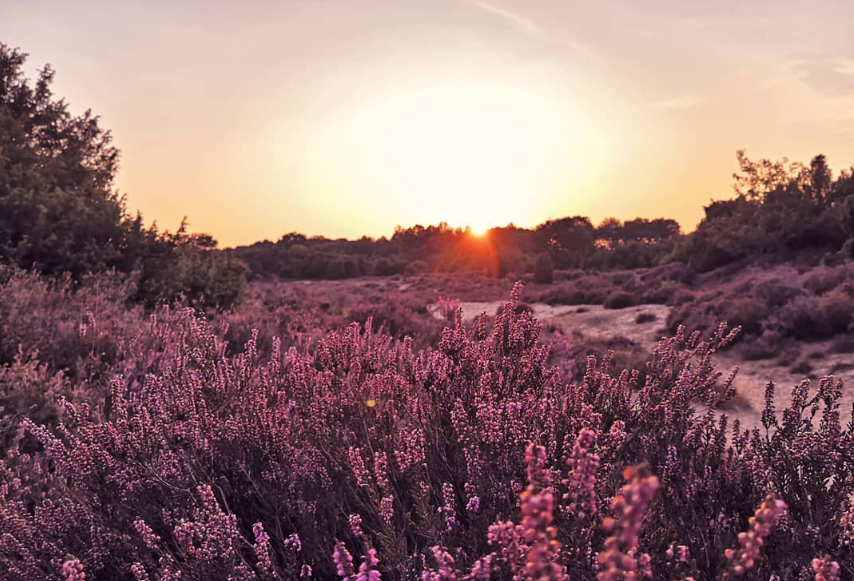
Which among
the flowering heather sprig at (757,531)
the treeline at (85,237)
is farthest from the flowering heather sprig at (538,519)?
the treeline at (85,237)

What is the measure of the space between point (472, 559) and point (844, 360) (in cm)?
1092

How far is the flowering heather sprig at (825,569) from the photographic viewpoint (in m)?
1.05

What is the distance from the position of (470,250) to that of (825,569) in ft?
188

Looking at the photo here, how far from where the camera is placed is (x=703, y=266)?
25.6m

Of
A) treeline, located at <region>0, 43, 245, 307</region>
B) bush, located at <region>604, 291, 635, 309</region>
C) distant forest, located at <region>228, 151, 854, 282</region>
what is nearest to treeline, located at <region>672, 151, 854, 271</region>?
distant forest, located at <region>228, 151, 854, 282</region>

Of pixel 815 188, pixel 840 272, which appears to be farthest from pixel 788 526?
pixel 815 188

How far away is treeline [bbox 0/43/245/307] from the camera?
9.13 metres

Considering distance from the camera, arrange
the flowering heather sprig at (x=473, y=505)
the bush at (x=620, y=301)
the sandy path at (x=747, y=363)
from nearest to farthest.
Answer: the flowering heather sprig at (x=473, y=505)
the sandy path at (x=747, y=363)
the bush at (x=620, y=301)

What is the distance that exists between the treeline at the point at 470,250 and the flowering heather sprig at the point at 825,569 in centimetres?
2435

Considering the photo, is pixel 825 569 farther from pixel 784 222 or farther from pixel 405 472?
pixel 784 222

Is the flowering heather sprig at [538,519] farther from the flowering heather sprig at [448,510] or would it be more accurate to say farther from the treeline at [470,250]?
the treeline at [470,250]

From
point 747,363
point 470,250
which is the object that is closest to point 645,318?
point 747,363

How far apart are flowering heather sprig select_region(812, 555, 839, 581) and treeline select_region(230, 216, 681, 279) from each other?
2435 centimetres

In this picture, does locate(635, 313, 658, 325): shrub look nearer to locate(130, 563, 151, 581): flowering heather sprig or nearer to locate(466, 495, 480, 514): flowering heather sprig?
locate(466, 495, 480, 514): flowering heather sprig
